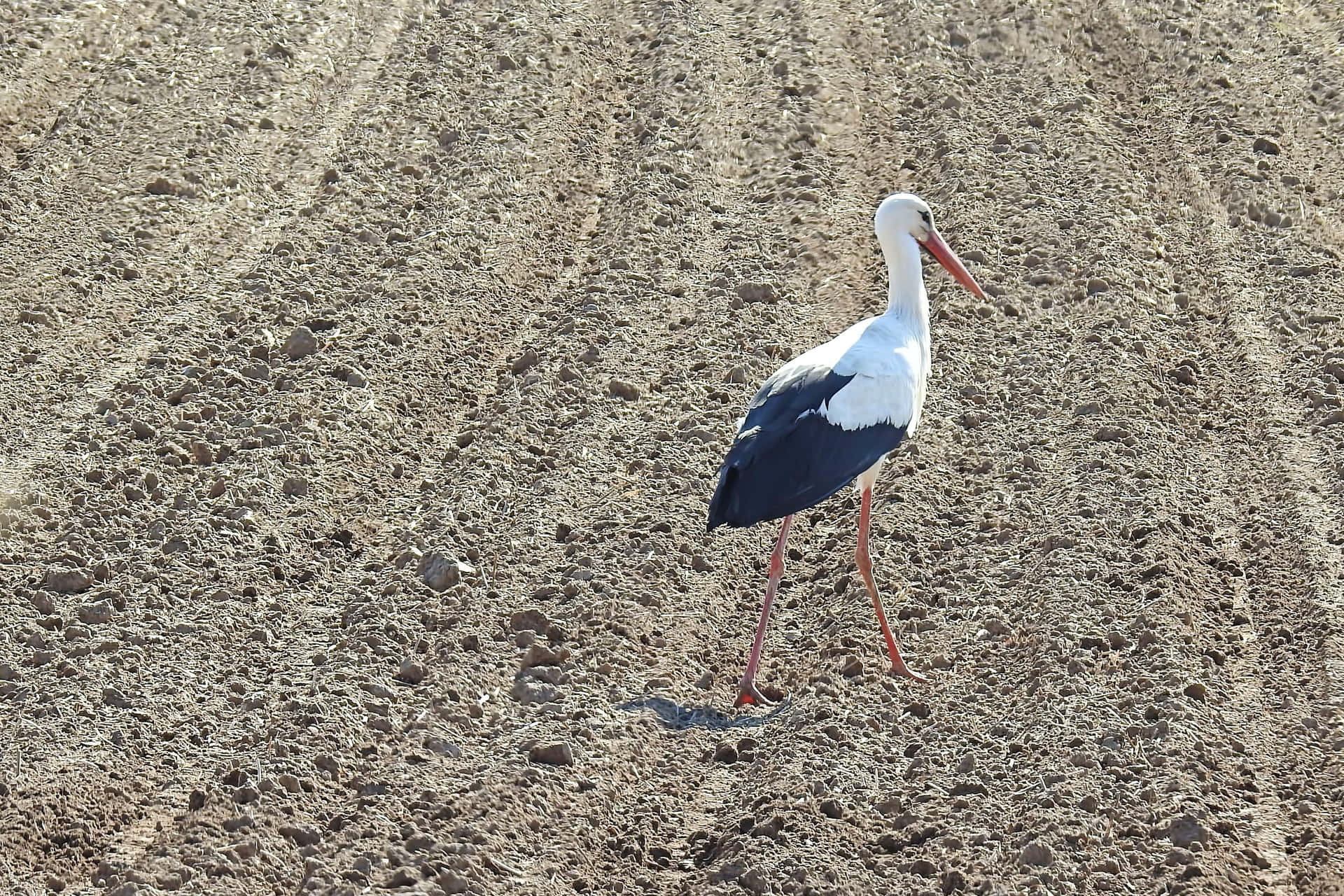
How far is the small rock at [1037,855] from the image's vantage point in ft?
20.1

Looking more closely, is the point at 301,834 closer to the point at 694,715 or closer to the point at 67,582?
the point at 694,715

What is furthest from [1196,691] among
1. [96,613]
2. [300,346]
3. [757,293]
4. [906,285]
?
[300,346]

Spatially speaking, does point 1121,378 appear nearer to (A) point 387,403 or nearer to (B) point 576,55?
(A) point 387,403

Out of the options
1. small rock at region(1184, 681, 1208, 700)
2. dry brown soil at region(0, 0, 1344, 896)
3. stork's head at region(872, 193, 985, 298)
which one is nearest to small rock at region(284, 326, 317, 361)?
dry brown soil at region(0, 0, 1344, 896)

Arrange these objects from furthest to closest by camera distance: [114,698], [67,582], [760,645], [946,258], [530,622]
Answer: [946,258]
[67,582]
[530,622]
[760,645]
[114,698]

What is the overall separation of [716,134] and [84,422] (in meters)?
4.99

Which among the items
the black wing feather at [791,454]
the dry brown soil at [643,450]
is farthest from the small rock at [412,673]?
the black wing feather at [791,454]

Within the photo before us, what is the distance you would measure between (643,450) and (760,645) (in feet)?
6.14

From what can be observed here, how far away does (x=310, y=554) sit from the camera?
8.27m

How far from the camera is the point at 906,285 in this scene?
8305 millimetres

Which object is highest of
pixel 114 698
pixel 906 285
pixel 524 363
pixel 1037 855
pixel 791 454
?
pixel 906 285

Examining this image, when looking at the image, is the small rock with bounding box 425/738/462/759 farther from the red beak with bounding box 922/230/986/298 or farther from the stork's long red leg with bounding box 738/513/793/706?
the red beak with bounding box 922/230/986/298

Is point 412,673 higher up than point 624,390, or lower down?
higher up

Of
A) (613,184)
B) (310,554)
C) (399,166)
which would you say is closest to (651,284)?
(613,184)
